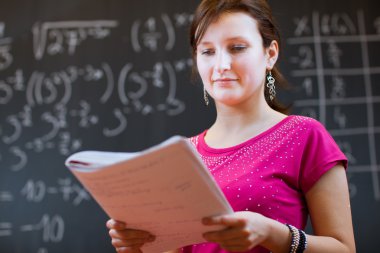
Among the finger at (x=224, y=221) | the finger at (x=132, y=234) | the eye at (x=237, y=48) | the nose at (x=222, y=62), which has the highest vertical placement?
the eye at (x=237, y=48)

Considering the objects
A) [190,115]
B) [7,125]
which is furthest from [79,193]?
[190,115]

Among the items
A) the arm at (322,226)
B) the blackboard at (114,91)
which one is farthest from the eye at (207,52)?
the blackboard at (114,91)

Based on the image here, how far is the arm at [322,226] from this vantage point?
81cm

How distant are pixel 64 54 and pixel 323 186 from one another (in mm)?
1778

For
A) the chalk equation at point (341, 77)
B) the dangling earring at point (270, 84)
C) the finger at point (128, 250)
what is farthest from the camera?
the chalk equation at point (341, 77)

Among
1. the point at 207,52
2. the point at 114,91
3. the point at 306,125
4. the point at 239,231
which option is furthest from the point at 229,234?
the point at 114,91

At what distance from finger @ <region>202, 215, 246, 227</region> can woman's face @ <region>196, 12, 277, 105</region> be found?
0.34 meters

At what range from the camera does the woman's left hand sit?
0.76m

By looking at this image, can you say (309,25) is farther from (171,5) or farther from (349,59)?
(171,5)

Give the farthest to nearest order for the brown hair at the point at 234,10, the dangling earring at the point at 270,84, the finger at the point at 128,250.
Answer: the dangling earring at the point at 270,84
the brown hair at the point at 234,10
the finger at the point at 128,250

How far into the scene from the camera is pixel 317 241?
2.94 ft

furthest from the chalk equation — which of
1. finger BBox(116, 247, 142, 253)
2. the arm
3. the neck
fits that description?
finger BBox(116, 247, 142, 253)

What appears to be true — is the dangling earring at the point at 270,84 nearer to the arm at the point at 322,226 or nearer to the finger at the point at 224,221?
the arm at the point at 322,226

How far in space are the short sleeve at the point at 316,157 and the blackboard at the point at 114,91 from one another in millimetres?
1340
